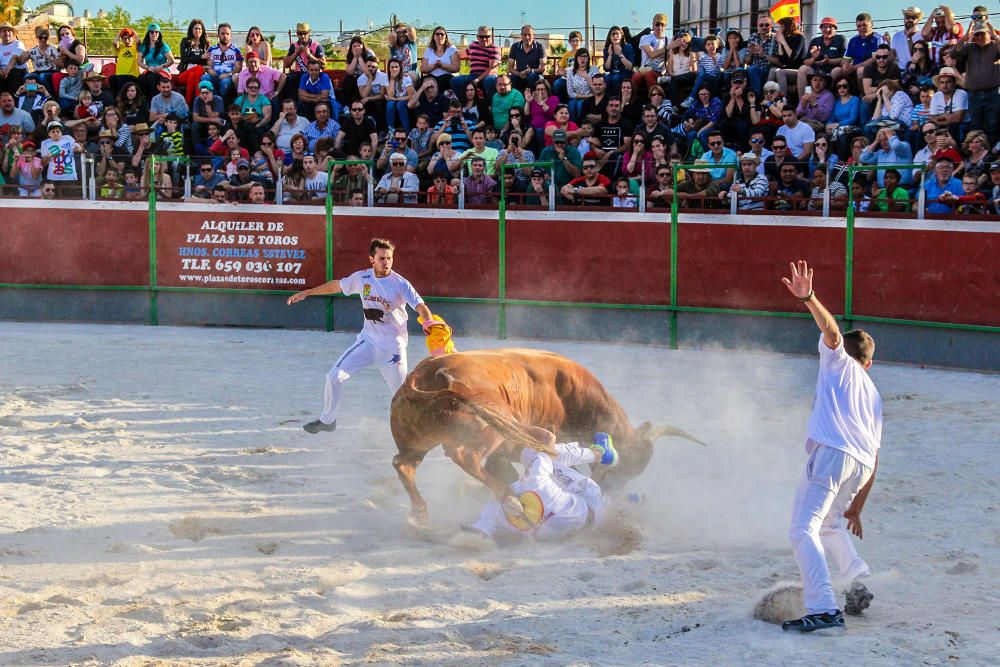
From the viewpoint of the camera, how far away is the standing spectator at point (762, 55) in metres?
16.7

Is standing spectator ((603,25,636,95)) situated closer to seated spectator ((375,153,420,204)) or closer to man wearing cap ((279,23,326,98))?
seated spectator ((375,153,420,204))

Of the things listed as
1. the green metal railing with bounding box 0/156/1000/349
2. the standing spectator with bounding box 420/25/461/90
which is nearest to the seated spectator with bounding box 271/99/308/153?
the green metal railing with bounding box 0/156/1000/349

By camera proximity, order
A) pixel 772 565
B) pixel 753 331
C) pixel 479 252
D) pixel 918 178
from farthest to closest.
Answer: pixel 479 252, pixel 753 331, pixel 918 178, pixel 772 565

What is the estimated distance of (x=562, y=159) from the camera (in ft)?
53.8

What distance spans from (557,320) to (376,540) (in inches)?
342

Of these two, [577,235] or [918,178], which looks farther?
[577,235]

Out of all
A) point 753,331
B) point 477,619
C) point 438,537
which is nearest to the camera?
point 477,619

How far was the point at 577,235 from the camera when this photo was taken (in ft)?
52.6

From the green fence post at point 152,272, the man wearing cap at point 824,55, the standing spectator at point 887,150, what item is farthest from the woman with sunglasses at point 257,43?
the standing spectator at point 887,150

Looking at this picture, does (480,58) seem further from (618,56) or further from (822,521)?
(822,521)

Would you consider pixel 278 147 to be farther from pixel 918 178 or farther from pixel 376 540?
pixel 376 540

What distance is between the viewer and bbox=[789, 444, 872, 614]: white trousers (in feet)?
19.8

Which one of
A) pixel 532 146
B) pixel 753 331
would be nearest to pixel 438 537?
pixel 753 331

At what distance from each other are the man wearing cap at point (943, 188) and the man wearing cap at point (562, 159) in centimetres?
437
